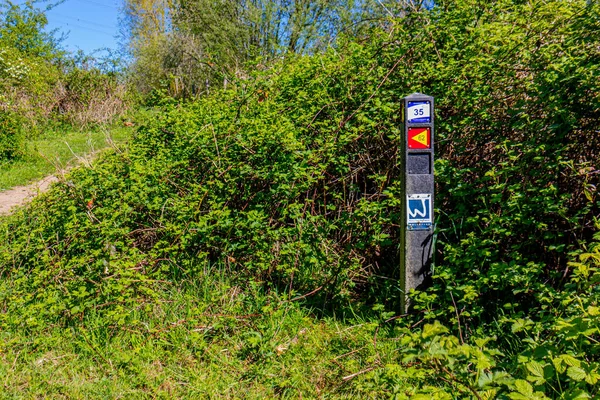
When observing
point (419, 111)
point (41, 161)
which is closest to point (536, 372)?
point (419, 111)

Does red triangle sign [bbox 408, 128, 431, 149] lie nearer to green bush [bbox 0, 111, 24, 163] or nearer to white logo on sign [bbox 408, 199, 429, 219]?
white logo on sign [bbox 408, 199, 429, 219]

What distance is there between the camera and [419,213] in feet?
10.3

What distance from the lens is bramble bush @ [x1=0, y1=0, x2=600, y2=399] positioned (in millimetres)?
3000

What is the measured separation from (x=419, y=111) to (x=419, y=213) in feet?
2.21

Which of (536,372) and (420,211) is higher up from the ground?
(420,211)

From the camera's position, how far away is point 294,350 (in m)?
3.16

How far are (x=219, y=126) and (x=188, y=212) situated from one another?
3.72ft

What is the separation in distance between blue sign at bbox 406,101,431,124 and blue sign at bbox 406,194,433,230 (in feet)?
1.64

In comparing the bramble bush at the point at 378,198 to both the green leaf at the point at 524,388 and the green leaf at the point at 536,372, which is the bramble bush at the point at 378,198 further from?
the green leaf at the point at 524,388

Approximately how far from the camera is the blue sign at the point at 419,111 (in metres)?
3.09

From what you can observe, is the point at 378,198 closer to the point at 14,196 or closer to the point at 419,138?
the point at 419,138

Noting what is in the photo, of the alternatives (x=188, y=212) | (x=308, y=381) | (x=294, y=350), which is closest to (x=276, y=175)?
(x=188, y=212)

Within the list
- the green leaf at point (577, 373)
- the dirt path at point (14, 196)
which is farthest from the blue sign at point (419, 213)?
the dirt path at point (14, 196)

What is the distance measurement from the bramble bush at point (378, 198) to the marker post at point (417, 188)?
150mm
